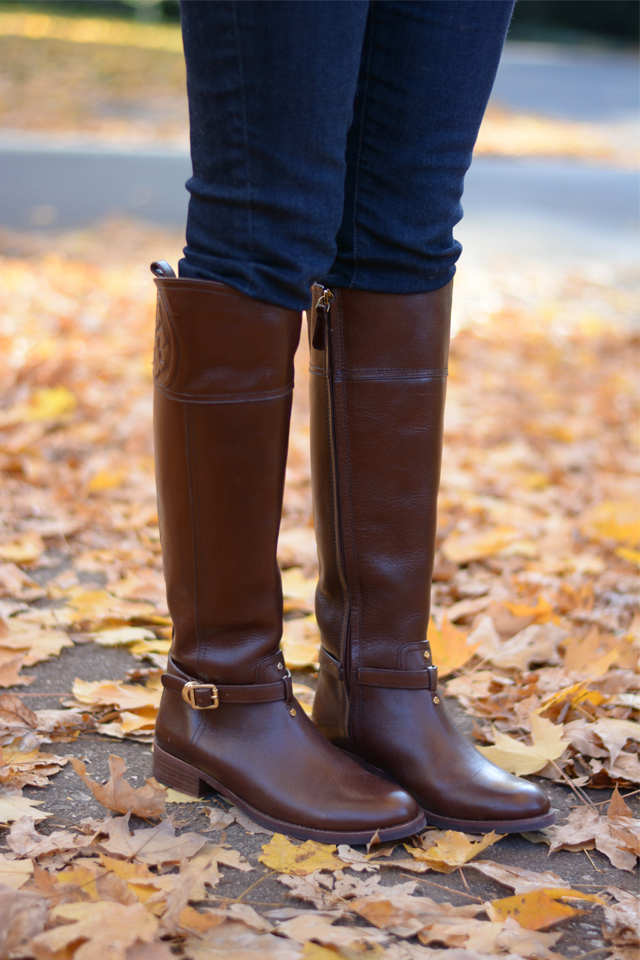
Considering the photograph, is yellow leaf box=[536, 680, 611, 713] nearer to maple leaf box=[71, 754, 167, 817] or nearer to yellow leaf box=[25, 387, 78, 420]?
maple leaf box=[71, 754, 167, 817]

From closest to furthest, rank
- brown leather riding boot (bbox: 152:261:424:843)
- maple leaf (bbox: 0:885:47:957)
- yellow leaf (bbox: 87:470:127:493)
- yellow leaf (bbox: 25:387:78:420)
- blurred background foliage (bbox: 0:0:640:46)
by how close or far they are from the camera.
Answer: maple leaf (bbox: 0:885:47:957), brown leather riding boot (bbox: 152:261:424:843), yellow leaf (bbox: 87:470:127:493), yellow leaf (bbox: 25:387:78:420), blurred background foliage (bbox: 0:0:640:46)

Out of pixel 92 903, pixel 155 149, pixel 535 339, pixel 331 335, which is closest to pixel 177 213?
pixel 155 149

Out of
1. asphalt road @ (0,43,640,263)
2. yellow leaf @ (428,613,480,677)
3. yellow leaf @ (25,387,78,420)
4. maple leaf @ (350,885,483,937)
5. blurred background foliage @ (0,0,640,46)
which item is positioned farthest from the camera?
blurred background foliage @ (0,0,640,46)

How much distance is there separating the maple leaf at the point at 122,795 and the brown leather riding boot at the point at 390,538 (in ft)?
0.88

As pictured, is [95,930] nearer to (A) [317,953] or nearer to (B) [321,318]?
(A) [317,953]

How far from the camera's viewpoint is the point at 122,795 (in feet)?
3.42

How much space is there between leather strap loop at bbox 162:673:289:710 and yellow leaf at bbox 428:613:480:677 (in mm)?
471

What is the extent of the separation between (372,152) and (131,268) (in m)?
3.94

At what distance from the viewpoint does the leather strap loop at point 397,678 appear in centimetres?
112

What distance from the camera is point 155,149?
766 cm

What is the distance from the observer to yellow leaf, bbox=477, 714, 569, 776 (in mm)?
1209

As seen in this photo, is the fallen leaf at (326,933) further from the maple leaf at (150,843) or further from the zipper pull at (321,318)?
the zipper pull at (321,318)

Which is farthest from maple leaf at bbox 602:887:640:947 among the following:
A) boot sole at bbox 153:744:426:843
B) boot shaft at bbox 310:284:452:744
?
boot shaft at bbox 310:284:452:744

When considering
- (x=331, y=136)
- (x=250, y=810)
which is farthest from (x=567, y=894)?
(x=331, y=136)
